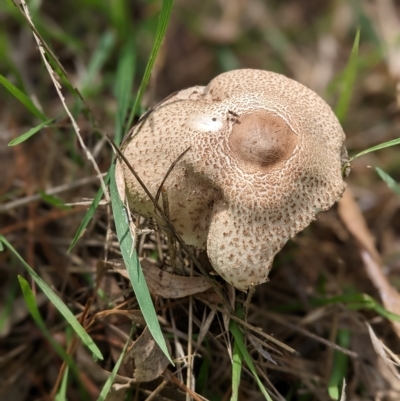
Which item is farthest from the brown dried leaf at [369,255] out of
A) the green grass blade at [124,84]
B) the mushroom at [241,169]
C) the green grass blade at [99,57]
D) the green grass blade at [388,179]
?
the green grass blade at [99,57]

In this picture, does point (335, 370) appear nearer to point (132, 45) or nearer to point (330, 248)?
point (330, 248)

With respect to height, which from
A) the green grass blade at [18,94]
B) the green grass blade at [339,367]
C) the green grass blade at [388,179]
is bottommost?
the green grass blade at [339,367]

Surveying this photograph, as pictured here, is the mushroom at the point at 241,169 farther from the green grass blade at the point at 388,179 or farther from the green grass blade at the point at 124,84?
the green grass blade at the point at 124,84

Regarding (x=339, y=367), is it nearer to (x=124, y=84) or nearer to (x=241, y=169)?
(x=241, y=169)

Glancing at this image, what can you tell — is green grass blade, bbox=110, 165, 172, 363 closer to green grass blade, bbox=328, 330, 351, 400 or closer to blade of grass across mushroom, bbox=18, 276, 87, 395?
blade of grass across mushroom, bbox=18, 276, 87, 395

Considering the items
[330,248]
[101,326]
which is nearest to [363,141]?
[330,248]

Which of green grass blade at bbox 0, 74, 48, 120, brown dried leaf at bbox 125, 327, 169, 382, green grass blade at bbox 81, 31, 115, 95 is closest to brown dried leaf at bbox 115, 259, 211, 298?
brown dried leaf at bbox 125, 327, 169, 382
